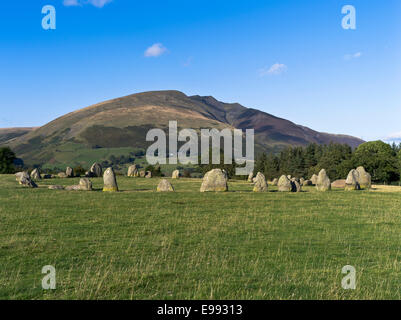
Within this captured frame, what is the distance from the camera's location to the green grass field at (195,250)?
7.99 metres

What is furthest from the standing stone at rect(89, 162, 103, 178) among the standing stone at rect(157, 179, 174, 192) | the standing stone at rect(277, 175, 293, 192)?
the standing stone at rect(277, 175, 293, 192)

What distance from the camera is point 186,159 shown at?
134m

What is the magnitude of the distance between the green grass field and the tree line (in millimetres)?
54812

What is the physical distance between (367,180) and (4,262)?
121ft

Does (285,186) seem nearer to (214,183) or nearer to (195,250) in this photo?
(214,183)

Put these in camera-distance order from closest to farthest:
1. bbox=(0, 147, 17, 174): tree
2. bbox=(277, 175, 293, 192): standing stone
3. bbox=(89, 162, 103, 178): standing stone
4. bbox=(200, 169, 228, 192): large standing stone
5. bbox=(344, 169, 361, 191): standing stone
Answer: bbox=(200, 169, 228, 192): large standing stone → bbox=(277, 175, 293, 192): standing stone → bbox=(344, 169, 361, 191): standing stone → bbox=(89, 162, 103, 178): standing stone → bbox=(0, 147, 17, 174): tree

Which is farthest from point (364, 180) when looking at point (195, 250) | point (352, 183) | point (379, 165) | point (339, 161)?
point (339, 161)

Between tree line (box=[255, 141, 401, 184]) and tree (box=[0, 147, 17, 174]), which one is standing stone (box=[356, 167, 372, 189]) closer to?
tree line (box=[255, 141, 401, 184])

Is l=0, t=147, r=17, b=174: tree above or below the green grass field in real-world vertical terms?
above

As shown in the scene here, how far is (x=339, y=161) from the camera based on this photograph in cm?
7875

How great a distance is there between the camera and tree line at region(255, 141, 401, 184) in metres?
71.7

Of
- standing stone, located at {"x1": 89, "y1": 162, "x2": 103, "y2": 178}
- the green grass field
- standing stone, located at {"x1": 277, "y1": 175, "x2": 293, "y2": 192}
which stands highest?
standing stone, located at {"x1": 89, "y1": 162, "x2": 103, "y2": 178}

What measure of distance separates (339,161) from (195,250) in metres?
74.1

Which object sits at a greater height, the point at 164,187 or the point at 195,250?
the point at 164,187
